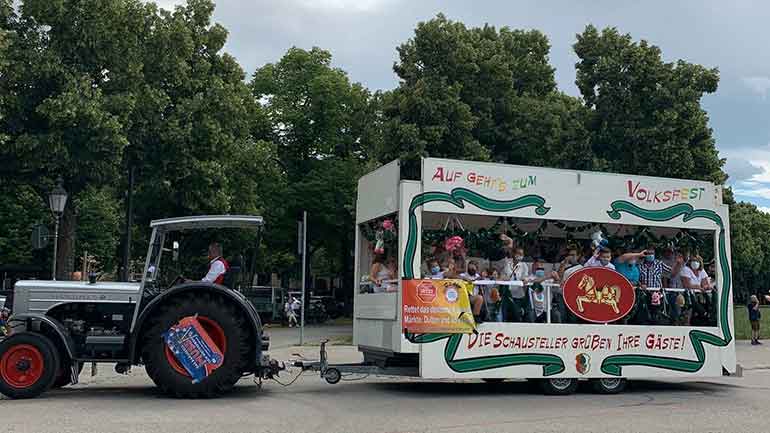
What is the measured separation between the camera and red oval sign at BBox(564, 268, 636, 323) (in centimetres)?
1243

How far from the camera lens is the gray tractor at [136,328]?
10898 mm

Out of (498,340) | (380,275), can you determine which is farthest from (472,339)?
(380,275)

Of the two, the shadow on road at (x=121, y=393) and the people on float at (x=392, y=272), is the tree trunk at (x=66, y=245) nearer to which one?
the shadow on road at (x=121, y=393)

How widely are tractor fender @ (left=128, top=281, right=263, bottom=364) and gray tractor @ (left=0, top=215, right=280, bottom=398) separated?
0.01 meters

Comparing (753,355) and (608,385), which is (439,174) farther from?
(753,355)

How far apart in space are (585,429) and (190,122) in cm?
2096

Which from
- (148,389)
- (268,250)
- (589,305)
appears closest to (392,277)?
(589,305)

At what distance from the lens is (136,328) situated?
1114 cm

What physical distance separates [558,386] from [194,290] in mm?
5436

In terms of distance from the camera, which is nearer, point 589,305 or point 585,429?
point 585,429

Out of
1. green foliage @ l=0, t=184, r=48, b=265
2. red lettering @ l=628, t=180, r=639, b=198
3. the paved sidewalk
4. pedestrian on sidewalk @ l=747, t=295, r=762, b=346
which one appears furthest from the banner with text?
green foliage @ l=0, t=184, r=48, b=265

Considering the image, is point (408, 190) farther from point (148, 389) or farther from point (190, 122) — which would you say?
point (190, 122)

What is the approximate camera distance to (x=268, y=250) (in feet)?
134

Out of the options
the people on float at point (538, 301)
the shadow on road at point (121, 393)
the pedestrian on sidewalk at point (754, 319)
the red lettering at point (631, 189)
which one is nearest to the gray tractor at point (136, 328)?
the shadow on road at point (121, 393)
